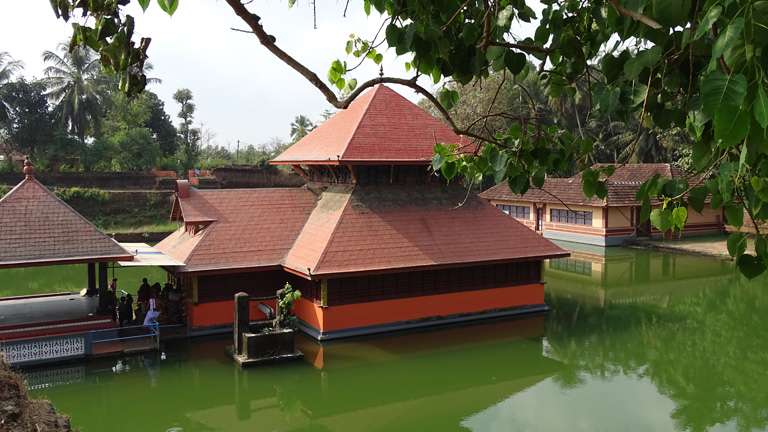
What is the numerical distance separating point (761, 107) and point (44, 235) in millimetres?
10761

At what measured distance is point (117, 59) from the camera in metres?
2.81

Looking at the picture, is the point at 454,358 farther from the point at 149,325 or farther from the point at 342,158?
the point at 149,325

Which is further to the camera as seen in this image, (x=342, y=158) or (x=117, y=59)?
(x=342, y=158)

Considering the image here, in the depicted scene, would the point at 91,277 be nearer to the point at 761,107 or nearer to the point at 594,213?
the point at 761,107

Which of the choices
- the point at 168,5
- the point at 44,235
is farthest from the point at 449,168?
the point at 44,235

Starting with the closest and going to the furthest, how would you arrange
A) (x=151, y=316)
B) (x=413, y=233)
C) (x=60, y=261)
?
(x=60, y=261) → (x=151, y=316) → (x=413, y=233)

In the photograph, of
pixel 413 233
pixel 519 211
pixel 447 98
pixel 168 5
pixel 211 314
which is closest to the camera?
pixel 168 5

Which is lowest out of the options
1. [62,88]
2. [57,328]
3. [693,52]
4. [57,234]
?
[57,328]

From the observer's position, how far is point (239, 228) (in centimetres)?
1248

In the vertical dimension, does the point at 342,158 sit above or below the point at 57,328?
above

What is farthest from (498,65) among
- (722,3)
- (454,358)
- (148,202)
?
(148,202)

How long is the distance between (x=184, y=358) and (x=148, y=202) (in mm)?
22129

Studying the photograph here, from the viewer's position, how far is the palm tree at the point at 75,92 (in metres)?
34.7

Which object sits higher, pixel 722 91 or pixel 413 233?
pixel 722 91
